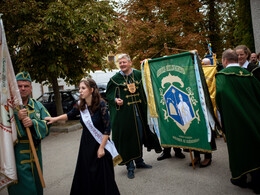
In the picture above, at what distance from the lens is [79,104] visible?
2.92 meters

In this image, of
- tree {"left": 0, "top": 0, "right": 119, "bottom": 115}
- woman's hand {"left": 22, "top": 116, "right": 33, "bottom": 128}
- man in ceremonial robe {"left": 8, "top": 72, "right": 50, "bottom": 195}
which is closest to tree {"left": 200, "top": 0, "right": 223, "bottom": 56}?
tree {"left": 0, "top": 0, "right": 119, "bottom": 115}

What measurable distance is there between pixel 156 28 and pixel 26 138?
1036 centimetres

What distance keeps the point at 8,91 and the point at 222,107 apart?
2.78 m

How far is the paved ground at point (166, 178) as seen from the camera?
133 inches

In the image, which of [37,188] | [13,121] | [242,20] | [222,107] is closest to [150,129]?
[222,107]

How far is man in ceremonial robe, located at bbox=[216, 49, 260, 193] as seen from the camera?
301 centimetres

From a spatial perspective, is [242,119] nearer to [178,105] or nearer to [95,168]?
[178,105]

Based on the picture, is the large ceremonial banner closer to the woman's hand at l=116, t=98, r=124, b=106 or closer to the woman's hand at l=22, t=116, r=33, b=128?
the woman's hand at l=116, t=98, r=124, b=106

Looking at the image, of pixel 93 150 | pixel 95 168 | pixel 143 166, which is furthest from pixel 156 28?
pixel 95 168

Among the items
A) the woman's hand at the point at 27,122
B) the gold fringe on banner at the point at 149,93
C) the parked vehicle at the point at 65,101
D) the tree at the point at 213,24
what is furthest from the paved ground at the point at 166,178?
the tree at the point at 213,24

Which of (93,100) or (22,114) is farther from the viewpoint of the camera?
(93,100)

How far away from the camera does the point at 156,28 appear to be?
1179 centimetres

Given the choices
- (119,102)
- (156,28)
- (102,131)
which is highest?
(156,28)

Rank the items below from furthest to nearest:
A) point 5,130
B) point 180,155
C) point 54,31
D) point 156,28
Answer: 1. point 156,28
2. point 54,31
3. point 180,155
4. point 5,130
